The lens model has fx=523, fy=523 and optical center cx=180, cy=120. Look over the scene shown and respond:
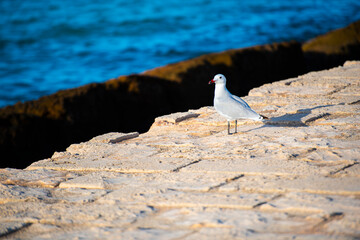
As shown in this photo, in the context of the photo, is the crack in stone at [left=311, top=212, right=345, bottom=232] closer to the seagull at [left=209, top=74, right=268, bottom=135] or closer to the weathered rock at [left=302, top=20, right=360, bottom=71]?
the seagull at [left=209, top=74, right=268, bottom=135]

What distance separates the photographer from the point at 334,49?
13.0 m

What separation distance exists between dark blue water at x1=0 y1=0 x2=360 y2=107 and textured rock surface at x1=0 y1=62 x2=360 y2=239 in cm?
1305

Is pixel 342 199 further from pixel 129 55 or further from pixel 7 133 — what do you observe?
pixel 129 55

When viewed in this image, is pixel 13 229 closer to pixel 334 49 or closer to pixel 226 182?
pixel 226 182

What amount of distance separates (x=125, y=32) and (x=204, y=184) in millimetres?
22496

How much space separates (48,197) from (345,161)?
6.58 feet

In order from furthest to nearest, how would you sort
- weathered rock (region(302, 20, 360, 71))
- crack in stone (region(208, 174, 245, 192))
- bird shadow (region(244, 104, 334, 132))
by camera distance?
1. weathered rock (region(302, 20, 360, 71))
2. bird shadow (region(244, 104, 334, 132))
3. crack in stone (region(208, 174, 245, 192))

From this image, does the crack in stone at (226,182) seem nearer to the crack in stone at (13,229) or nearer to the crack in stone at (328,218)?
the crack in stone at (328,218)

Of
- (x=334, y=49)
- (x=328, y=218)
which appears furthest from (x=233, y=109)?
(x=334, y=49)

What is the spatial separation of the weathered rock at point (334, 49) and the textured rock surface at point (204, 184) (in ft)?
25.7

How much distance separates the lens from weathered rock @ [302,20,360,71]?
12742 mm

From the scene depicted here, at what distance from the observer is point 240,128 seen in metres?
4.86

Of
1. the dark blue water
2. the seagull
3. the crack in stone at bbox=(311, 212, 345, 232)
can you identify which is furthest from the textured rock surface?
the dark blue water

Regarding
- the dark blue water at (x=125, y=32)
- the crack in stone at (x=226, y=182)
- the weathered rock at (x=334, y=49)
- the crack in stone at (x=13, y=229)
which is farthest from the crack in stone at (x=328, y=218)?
the dark blue water at (x=125, y=32)
